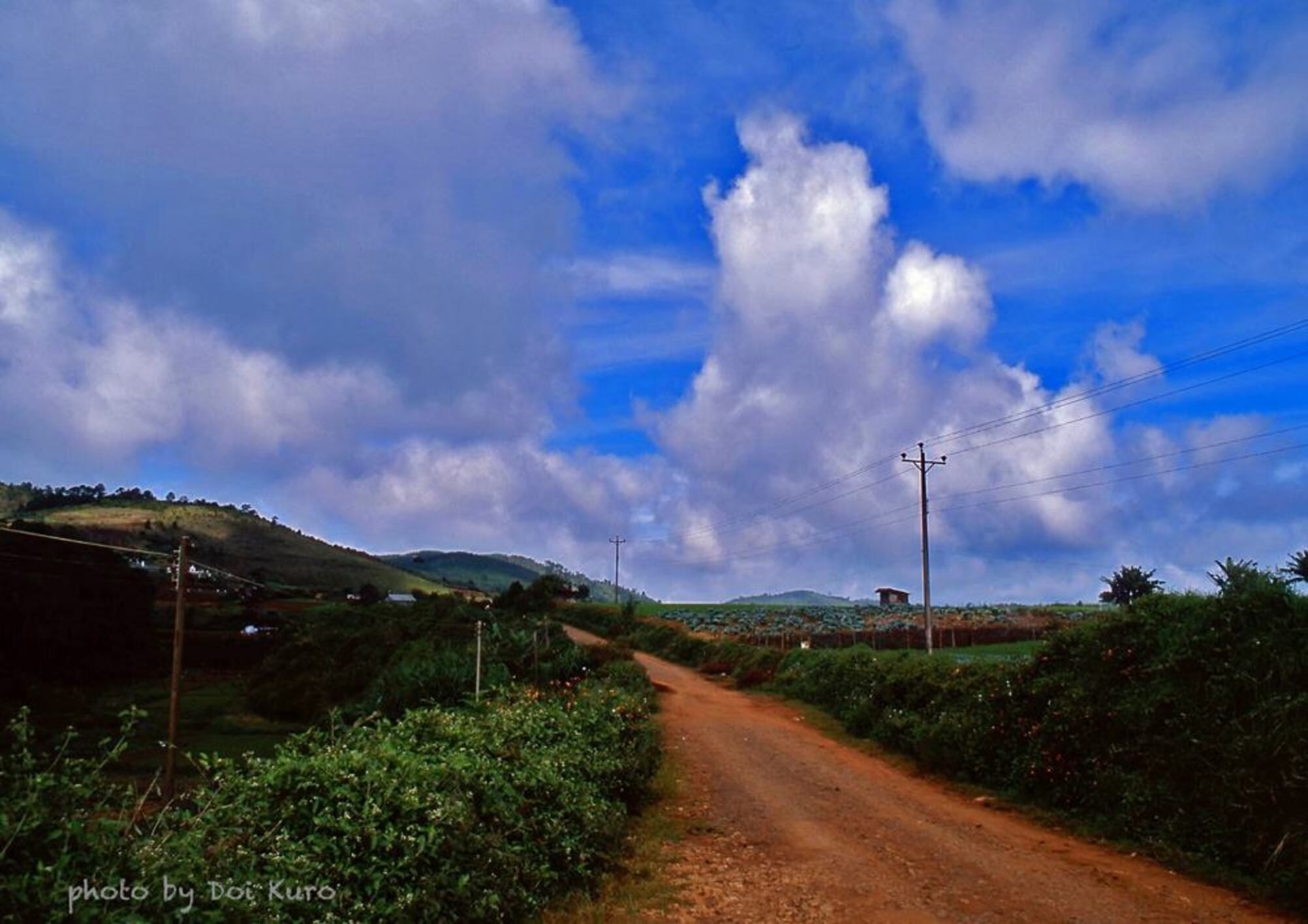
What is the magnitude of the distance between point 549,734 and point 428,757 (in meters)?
2.70

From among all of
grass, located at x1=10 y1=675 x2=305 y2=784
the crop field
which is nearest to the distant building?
the crop field

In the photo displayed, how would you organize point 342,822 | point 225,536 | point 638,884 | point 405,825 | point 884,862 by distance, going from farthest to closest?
point 225,536
point 884,862
point 638,884
point 405,825
point 342,822

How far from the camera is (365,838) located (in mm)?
4828

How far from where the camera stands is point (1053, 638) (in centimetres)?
1211

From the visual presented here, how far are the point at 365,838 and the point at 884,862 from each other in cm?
574

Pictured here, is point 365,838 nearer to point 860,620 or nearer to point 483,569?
point 860,620

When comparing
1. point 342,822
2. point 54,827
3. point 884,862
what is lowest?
point 884,862

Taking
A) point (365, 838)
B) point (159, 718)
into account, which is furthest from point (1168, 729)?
point (159, 718)

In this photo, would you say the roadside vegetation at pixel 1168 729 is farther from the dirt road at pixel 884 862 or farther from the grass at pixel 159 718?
the grass at pixel 159 718

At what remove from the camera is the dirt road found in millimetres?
7219

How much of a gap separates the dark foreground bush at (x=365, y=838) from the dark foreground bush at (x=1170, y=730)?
19.6 feet

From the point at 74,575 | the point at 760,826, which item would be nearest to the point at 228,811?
the point at 760,826

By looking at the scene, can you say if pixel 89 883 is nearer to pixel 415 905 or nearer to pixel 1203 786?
pixel 415 905

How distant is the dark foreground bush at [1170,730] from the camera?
8.11 metres
